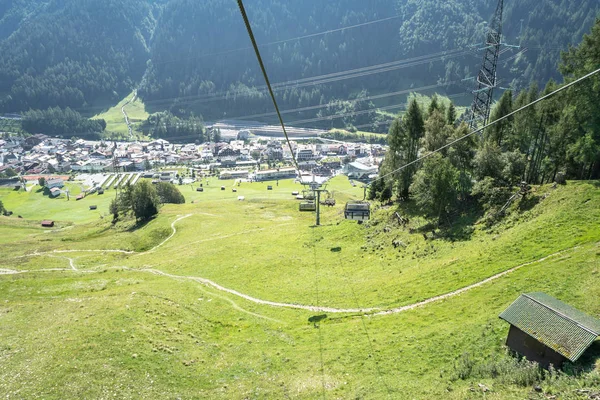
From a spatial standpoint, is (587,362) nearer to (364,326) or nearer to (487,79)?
(364,326)

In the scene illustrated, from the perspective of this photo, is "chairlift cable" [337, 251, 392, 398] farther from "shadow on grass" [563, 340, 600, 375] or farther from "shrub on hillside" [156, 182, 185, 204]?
"shrub on hillside" [156, 182, 185, 204]

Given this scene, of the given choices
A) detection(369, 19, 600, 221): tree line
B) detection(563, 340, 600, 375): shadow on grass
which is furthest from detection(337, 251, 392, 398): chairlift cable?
detection(369, 19, 600, 221): tree line

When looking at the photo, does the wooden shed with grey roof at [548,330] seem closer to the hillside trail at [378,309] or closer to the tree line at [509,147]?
the hillside trail at [378,309]

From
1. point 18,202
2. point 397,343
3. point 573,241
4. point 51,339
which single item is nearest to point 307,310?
point 397,343

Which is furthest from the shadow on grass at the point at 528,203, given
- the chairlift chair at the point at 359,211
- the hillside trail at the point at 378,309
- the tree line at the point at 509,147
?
the chairlift chair at the point at 359,211

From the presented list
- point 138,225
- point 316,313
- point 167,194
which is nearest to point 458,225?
point 316,313

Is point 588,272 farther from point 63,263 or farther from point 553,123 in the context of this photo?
point 63,263
